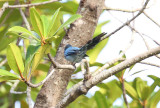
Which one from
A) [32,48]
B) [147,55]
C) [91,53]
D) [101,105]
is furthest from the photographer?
[91,53]

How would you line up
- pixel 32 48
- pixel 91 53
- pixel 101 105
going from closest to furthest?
pixel 32 48 → pixel 101 105 → pixel 91 53

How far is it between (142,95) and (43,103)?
92 cm

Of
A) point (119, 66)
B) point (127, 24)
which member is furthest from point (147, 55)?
point (127, 24)

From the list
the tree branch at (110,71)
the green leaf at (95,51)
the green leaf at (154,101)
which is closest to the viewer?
the tree branch at (110,71)

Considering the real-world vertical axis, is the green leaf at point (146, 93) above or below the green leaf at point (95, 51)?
below

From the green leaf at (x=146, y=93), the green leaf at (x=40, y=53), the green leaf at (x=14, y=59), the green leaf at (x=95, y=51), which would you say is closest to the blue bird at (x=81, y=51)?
the green leaf at (x=40, y=53)

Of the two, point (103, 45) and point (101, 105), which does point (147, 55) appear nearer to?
point (101, 105)

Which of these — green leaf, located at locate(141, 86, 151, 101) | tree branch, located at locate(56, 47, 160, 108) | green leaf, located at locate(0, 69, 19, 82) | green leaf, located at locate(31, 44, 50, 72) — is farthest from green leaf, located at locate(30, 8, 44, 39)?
green leaf, located at locate(141, 86, 151, 101)

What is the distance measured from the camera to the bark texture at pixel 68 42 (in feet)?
7.07

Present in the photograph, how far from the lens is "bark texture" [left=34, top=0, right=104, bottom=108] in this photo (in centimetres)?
215

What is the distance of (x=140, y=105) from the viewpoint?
2459 millimetres

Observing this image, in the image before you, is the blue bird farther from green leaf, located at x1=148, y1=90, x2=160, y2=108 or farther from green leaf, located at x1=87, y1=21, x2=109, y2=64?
green leaf, located at x1=148, y1=90, x2=160, y2=108

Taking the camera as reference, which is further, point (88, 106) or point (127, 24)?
point (88, 106)

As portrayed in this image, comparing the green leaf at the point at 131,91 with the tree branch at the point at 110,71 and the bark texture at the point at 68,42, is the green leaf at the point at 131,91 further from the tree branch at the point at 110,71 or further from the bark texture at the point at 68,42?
the tree branch at the point at 110,71
